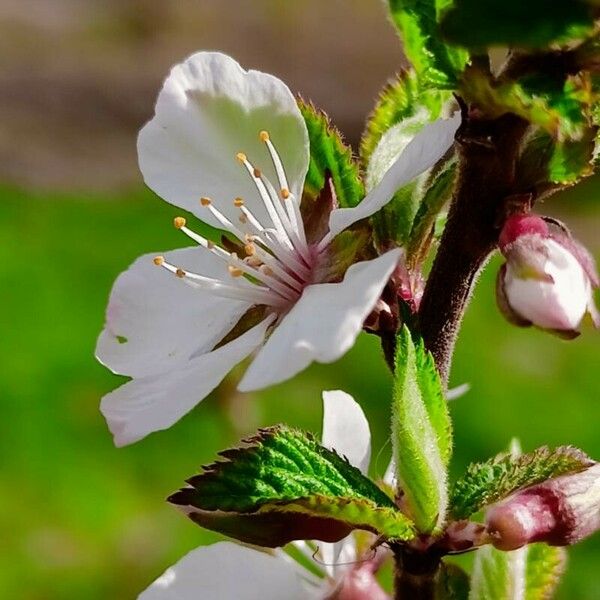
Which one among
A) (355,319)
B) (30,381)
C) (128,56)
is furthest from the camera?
(128,56)

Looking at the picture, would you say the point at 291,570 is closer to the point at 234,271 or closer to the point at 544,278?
the point at 234,271

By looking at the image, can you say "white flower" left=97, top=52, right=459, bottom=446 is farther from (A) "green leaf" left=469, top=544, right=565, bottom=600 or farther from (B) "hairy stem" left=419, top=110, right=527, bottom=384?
(A) "green leaf" left=469, top=544, right=565, bottom=600

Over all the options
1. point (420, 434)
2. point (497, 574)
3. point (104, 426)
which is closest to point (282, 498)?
point (420, 434)

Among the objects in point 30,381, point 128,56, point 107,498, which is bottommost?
point 107,498

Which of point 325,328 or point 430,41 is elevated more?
point 430,41

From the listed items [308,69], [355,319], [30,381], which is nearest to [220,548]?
[355,319]

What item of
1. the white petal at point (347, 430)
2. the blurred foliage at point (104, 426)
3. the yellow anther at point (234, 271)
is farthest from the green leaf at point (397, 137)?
the blurred foliage at point (104, 426)

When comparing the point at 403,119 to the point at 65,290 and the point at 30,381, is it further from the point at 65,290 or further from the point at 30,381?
the point at 65,290
